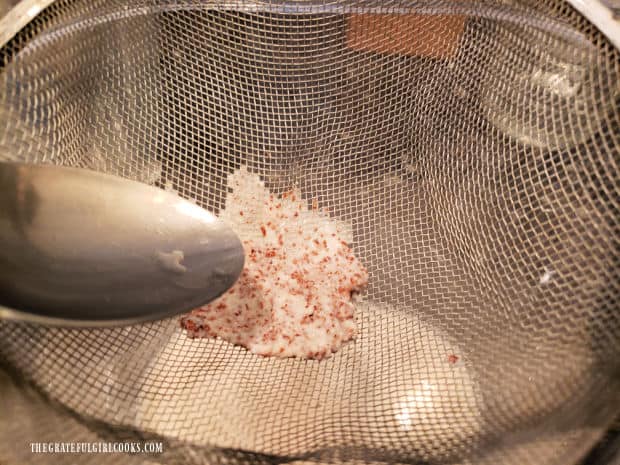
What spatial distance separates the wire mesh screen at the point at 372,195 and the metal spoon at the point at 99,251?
0.11 metres

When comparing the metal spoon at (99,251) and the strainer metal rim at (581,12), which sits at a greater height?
the strainer metal rim at (581,12)

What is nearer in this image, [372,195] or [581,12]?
[581,12]

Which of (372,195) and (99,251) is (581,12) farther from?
(99,251)

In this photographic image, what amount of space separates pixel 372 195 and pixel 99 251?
554mm

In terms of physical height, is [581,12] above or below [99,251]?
above

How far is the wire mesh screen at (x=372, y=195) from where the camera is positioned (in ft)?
2.03

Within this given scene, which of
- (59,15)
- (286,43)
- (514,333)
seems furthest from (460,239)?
(59,15)

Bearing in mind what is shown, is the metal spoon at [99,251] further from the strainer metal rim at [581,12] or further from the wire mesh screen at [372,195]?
the strainer metal rim at [581,12]

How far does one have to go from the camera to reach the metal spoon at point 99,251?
557 millimetres

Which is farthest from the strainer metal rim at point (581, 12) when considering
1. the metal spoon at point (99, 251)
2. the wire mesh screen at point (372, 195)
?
the metal spoon at point (99, 251)

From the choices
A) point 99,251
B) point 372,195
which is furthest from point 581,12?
point 99,251

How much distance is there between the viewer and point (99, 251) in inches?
23.0

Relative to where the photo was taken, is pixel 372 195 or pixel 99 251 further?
pixel 372 195

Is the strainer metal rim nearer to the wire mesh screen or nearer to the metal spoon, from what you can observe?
the wire mesh screen
